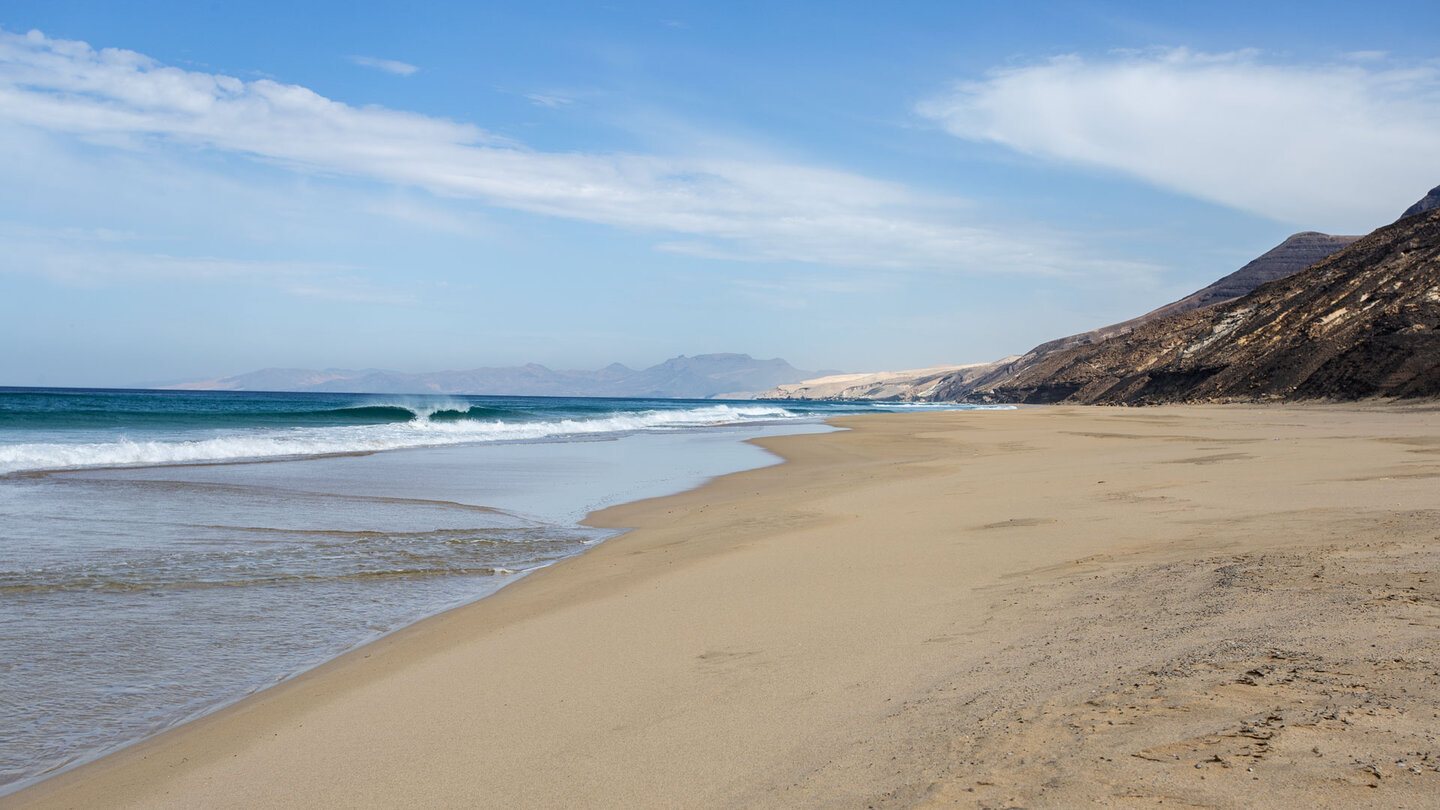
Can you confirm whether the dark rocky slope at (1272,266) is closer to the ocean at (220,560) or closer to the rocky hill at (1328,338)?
the rocky hill at (1328,338)

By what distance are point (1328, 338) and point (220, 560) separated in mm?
42491

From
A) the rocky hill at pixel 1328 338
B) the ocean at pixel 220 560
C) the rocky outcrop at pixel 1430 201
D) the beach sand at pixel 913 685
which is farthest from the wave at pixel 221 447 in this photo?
the rocky outcrop at pixel 1430 201

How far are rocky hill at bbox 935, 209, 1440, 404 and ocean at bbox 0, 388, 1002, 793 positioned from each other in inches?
1043

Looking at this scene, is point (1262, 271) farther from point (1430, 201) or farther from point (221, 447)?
point (221, 447)

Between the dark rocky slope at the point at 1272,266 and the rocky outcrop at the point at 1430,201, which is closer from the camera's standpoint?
the rocky outcrop at the point at 1430,201

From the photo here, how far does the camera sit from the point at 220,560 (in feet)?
24.7

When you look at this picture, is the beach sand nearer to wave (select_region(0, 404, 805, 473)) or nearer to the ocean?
the ocean

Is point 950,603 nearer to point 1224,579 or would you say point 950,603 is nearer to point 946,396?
point 1224,579

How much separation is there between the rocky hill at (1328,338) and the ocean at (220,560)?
26487 millimetres

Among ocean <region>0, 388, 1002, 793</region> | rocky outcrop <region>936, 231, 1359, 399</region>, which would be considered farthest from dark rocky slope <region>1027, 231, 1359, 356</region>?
ocean <region>0, 388, 1002, 793</region>

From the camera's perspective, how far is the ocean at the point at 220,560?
4332mm

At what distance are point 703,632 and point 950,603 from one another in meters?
1.47

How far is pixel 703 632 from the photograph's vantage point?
188 inches

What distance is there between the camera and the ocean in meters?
4.33
